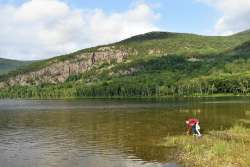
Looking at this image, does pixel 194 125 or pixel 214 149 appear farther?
pixel 194 125

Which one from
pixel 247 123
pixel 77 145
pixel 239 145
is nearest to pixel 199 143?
pixel 239 145

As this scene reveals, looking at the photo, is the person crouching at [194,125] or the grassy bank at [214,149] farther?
the person crouching at [194,125]

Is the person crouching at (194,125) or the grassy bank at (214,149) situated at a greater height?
the person crouching at (194,125)

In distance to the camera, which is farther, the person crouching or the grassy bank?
the person crouching

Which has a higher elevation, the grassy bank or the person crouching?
the person crouching

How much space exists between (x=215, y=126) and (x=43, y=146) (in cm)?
3346

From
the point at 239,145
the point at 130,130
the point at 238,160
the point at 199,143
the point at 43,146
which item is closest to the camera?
the point at 238,160

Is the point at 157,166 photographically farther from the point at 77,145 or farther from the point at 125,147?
the point at 77,145

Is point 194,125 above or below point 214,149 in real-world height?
above

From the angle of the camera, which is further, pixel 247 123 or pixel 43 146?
pixel 247 123

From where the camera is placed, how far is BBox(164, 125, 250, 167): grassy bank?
1612 inches

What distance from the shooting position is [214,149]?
1828 inches

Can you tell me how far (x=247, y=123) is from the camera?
3073 inches

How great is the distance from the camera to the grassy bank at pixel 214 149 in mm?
40938
